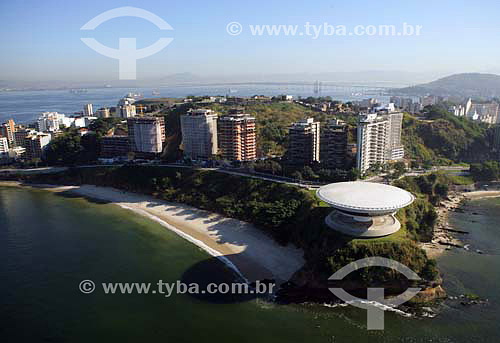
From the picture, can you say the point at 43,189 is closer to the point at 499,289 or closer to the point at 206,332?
the point at 206,332

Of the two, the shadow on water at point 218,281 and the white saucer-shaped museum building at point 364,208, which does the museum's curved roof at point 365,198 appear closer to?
the white saucer-shaped museum building at point 364,208

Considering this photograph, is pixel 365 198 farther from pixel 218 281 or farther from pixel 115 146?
pixel 115 146

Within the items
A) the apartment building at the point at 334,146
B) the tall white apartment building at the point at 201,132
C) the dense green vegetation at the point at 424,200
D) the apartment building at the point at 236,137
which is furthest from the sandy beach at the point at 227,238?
the apartment building at the point at 334,146

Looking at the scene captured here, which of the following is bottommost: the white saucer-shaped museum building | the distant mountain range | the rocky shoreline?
the rocky shoreline

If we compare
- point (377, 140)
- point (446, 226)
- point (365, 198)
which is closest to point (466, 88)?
point (377, 140)

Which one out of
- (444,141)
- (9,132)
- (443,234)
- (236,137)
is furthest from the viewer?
(9,132)

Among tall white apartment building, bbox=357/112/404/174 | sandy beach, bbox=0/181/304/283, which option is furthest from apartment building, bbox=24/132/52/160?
tall white apartment building, bbox=357/112/404/174

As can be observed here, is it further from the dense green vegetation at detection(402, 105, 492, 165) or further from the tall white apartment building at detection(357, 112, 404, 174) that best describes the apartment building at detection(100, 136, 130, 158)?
the dense green vegetation at detection(402, 105, 492, 165)
